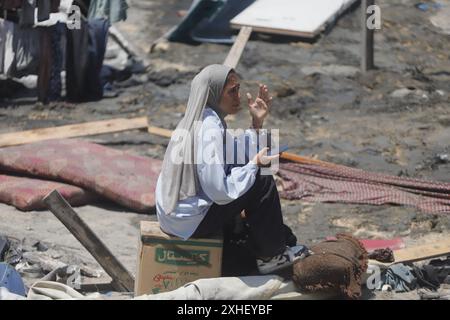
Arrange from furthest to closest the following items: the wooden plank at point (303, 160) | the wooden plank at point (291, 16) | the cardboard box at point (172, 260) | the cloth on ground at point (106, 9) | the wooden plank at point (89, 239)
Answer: the wooden plank at point (291, 16) < the cloth on ground at point (106, 9) < the wooden plank at point (303, 160) < the wooden plank at point (89, 239) < the cardboard box at point (172, 260)

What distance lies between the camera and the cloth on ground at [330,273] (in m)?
5.61

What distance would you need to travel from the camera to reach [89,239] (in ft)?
20.2

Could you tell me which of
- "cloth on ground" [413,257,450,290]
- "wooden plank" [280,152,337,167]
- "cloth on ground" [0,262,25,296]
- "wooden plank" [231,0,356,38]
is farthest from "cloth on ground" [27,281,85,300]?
"wooden plank" [231,0,356,38]

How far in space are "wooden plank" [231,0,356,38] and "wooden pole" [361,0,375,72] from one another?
1116 millimetres

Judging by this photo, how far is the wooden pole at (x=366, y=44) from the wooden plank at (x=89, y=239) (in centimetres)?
634

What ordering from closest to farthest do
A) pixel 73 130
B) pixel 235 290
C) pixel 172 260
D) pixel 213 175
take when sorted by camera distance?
pixel 213 175 → pixel 235 290 → pixel 172 260 → pixel 73 130

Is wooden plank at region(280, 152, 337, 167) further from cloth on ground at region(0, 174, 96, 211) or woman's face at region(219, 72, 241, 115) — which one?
woman's face at region(219, 72, 241, 115)

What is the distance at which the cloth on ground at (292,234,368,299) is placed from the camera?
221 inches

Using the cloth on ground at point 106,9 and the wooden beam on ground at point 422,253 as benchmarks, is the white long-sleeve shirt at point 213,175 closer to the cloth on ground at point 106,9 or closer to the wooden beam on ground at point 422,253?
the wooden beam on ground at point 422,253

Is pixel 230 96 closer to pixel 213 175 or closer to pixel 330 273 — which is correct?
pixel 213 175

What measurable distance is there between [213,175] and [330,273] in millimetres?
817

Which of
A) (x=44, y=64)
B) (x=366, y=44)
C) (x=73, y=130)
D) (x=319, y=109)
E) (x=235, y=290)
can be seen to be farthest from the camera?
(x=366, y=44)

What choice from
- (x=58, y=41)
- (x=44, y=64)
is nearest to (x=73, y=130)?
(x=44, y=64)

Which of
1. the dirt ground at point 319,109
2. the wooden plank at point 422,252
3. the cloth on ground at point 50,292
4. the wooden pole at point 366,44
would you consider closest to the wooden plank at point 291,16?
the dirt ground at point 319,109
